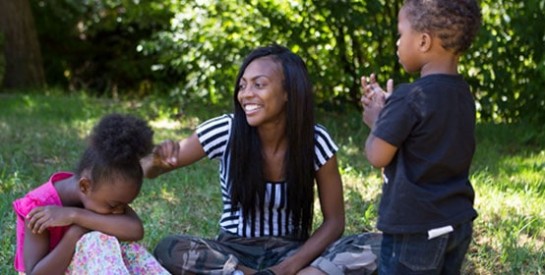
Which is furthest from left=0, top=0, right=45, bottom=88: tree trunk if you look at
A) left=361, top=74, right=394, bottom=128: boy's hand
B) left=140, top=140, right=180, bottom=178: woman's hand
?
left=361, top=74, right=394, bottom=128: boy's hand

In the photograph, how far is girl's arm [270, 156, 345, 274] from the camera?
12.3ft

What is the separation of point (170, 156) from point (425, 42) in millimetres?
1064

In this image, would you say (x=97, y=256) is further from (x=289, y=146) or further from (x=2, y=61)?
(x=2, y=61)

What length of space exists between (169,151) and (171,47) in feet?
21.1

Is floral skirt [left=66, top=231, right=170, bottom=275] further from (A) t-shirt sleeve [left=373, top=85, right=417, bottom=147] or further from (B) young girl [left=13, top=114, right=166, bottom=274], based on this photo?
(A) t-shirt sleeve [left=373, top=85, right=417, bottom=147]

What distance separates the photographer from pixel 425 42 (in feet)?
10.2

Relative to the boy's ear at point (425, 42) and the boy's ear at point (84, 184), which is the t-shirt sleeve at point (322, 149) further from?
the boy's ear at point (84, 184)

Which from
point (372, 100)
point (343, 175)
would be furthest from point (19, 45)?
point (372, 100)

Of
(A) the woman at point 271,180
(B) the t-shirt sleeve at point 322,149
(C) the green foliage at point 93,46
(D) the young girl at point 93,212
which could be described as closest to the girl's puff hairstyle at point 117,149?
(D) the young girl at point 93,212

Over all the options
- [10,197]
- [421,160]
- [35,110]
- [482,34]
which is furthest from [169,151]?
[35,110]

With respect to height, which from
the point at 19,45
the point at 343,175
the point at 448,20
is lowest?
the point at 343,175

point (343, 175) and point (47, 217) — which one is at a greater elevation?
point (47, 217)

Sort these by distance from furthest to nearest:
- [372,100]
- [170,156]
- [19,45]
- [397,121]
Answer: [19,45] → [170,156] → [372,100] → [397,121]

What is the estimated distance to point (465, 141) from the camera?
314 centimetres
